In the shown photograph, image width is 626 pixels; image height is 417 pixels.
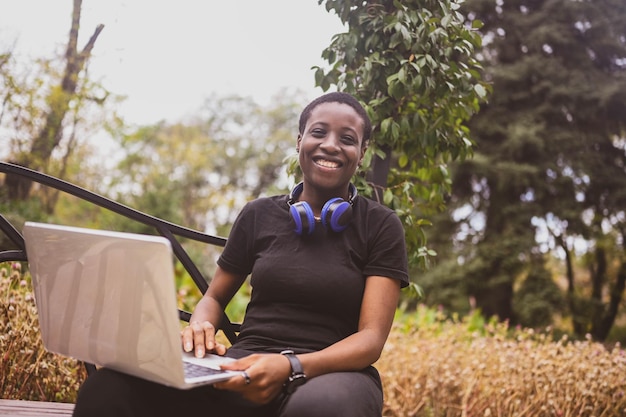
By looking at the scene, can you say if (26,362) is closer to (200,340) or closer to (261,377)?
(200,340)

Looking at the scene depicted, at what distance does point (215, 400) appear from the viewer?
59.6 inches

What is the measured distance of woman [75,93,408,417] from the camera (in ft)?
4.59

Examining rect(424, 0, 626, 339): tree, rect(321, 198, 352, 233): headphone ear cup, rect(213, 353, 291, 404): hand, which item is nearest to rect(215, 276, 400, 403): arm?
rect(213, 353, 291, 404): hand

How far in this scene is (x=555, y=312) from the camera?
9.51 metres

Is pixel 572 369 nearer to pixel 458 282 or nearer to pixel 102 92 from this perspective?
pixel 458 282

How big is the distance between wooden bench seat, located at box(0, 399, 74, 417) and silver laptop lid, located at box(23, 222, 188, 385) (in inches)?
16.8

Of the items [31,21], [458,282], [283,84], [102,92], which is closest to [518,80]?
[458,282]

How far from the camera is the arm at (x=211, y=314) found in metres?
1.64

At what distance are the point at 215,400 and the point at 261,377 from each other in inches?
8.9

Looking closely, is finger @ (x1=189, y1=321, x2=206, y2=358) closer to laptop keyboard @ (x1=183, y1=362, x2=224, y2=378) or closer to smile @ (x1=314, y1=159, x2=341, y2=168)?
laptop keyboard @ (x1=183, y1=362, x2=224, y2=378)

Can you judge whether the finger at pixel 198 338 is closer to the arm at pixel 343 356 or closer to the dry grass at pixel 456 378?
the arm at pixel 343 356

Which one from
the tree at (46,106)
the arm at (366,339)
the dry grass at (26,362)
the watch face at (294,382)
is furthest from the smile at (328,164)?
the tree at (46,106)

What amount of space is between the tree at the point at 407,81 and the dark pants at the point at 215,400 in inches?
49.6

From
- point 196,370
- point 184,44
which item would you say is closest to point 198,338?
point 196,370
